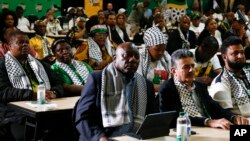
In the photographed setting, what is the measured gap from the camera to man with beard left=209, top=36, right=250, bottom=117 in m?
4.15

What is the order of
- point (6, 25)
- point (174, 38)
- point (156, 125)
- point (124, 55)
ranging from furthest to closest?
point (174, 38), point (6, 25), point (124, 55), point (156, 125)

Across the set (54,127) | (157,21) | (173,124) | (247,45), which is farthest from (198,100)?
(157,21)

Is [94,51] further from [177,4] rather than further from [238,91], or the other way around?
[177,4]

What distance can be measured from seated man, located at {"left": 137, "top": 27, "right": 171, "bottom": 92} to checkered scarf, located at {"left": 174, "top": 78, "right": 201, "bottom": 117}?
4.76 ft

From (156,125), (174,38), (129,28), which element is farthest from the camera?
(129,28)

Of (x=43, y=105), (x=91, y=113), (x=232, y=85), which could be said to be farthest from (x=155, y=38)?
(x=91, y=113)

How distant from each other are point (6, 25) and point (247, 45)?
4.87 m

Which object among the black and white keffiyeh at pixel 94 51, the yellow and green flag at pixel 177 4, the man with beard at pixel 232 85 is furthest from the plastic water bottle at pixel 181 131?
the yellow and green flag at pixel 177 4

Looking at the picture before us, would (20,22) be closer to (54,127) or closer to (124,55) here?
(54,127)

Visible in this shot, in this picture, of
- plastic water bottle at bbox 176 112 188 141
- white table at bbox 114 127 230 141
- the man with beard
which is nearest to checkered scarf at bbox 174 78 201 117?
white table at bbox 114 127 230 141

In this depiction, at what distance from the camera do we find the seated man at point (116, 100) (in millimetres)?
3539

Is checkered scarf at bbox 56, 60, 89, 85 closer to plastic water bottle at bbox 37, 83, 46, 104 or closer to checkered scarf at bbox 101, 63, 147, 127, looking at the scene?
plastic water bottle at bbox 37, 83, 46, 104

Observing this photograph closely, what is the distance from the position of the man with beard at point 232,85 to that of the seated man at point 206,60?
1.47 m

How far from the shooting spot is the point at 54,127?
4.83 m
